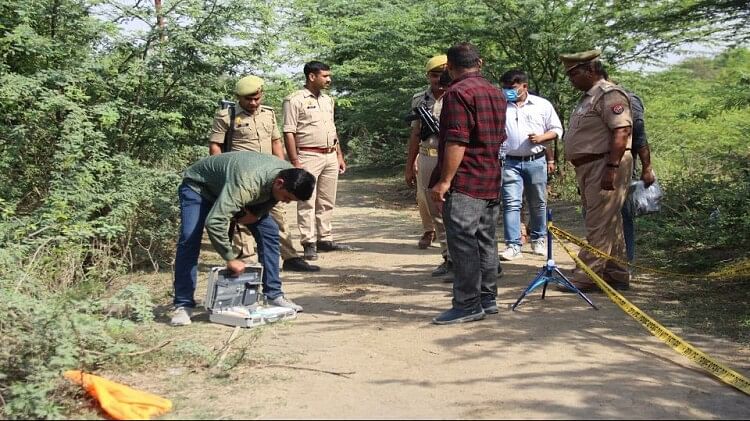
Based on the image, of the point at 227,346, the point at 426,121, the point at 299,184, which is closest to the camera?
the point at 227,346

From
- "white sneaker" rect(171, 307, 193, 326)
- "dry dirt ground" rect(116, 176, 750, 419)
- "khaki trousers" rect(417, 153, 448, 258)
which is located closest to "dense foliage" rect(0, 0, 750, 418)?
"white sneaker" rect(171, 307, 193, 326)

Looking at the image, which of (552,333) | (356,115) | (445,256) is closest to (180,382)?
(552,333)

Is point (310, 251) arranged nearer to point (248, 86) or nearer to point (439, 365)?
point (248, 86)

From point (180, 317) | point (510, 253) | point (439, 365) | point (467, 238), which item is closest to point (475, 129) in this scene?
point (467, 238)

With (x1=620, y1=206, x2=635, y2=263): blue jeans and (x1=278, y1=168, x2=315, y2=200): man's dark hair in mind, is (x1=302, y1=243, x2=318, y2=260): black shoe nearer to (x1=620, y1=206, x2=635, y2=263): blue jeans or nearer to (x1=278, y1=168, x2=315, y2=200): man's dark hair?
(x1=278, y1=168, x2=315, y2=200): man's dark hair

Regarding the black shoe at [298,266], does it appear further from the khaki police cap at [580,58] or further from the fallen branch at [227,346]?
the khaki police cap at [580,58]

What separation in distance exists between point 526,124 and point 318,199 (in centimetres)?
238

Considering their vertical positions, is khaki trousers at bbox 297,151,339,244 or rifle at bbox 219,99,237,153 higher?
rifle at bbox 219,99,237,153

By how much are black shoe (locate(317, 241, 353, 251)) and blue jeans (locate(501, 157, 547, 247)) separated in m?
1.99

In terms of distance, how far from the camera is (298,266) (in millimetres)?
7562

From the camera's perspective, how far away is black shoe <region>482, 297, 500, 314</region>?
5656 millimetres

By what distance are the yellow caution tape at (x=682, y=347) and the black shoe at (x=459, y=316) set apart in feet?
3.39

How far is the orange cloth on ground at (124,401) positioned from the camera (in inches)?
146

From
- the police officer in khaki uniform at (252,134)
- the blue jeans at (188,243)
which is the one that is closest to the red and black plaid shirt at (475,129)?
the blue jeans at (188,243)
